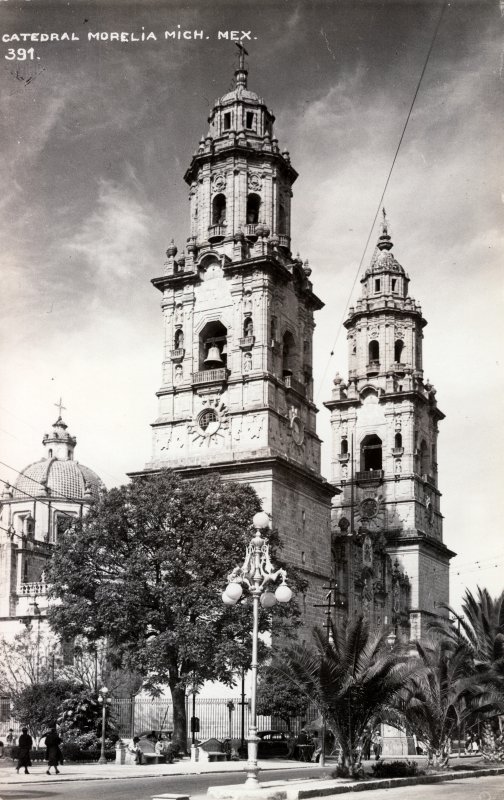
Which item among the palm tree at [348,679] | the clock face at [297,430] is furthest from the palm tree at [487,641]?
the clock face at [297,430]

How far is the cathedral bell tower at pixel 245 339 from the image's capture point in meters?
49.2

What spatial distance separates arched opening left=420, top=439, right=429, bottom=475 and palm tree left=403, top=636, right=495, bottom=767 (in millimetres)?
39436

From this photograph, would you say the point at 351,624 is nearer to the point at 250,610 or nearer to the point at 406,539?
the point at 250,610

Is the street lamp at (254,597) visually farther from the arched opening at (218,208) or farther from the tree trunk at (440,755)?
the arched opening at (218,208)

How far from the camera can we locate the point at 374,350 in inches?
3014

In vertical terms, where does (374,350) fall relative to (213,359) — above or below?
above

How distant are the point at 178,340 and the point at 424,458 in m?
26.1

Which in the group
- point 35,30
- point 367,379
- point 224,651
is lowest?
point 224,651

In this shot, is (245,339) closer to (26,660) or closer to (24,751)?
(26,660)

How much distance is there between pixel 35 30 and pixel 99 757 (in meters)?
23.9

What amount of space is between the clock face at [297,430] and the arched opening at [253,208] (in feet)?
32.4

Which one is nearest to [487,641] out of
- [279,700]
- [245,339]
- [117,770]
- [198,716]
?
[279,700]

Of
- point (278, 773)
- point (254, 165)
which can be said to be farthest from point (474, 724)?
point (254, 165)

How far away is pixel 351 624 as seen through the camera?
92.6 ft
